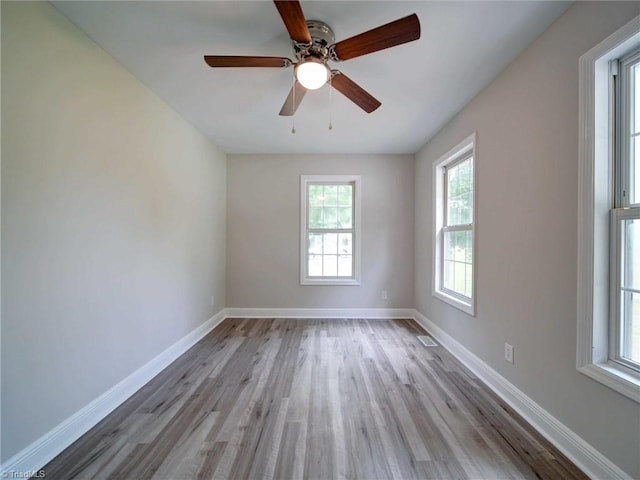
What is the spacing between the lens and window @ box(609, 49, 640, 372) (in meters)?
1.19

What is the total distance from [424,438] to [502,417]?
61 centimetres

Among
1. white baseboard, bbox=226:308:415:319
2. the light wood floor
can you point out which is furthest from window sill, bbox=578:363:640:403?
white baseboard, bbox=226:308:415:319

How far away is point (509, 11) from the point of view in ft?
4.54

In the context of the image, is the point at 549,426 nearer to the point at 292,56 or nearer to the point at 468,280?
the point at 468,280

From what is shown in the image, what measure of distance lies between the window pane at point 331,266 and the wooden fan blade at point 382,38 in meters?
2.73

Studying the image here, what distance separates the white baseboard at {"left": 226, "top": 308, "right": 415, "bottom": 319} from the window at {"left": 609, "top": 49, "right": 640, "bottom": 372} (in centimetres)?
255

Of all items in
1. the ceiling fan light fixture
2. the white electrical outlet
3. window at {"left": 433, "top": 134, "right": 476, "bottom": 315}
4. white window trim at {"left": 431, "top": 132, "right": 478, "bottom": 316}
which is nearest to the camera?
the ceiling fan light fixture

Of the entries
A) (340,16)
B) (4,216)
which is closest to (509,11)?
(340,16)

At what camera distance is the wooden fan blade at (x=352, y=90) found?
1644 mm

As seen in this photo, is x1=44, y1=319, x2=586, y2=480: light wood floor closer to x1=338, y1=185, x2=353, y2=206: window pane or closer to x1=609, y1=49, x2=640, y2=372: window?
x1=609, y1=49, x2=640, y2=372: window

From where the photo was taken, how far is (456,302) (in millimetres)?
2541

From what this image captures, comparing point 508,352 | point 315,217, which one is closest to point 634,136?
point 508,352

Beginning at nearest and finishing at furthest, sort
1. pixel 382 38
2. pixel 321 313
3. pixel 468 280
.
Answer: pixel 382 38
pixel 468 280
pixel 321 313

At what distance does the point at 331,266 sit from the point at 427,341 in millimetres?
1626
